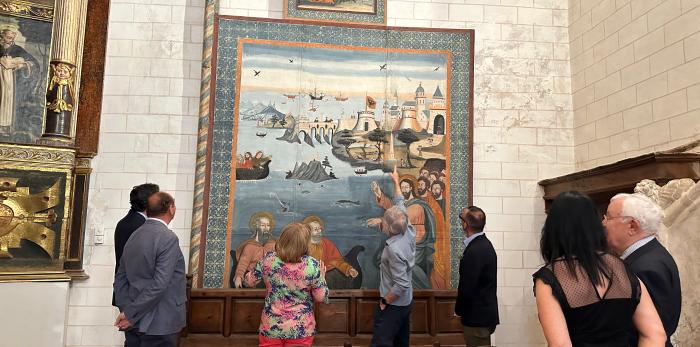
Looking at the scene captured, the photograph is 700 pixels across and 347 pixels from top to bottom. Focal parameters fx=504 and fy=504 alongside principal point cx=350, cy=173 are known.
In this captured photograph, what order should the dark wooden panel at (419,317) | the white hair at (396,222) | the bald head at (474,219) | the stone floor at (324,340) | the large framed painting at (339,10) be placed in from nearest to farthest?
1. the bald head at (474,219)
2. the white hair at (396,222)
3. the stone floor at (324,340)
4. the dark wooden panel at (419,317)
5. the large framed painting at (339,10)

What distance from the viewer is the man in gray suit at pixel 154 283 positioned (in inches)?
120

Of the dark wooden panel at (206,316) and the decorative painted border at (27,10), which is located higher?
the decorative painted border at (27,10)

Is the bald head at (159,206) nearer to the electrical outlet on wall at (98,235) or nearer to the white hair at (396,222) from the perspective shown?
the white hair at (396,222)

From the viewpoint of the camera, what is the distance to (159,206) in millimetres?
3148

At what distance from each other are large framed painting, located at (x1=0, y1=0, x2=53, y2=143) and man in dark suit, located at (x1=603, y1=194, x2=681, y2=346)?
221 inches

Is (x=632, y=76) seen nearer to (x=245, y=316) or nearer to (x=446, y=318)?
(x=446, y=318)

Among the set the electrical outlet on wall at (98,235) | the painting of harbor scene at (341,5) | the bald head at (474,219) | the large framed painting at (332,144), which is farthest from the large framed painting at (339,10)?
the electrical outlet on wall at (98,235)

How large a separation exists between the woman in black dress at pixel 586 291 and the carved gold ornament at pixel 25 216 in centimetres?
510

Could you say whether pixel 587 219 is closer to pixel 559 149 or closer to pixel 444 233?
pixel 444 233

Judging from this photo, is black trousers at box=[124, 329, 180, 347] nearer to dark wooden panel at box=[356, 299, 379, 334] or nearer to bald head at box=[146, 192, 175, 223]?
bald head at box=[146, 192, 175, 223]

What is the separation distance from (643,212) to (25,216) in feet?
18.0

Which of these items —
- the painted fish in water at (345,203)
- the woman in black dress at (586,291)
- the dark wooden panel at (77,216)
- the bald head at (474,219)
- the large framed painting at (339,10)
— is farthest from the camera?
the large framed painting at (339,10)

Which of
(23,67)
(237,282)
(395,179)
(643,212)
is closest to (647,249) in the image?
(643,212)

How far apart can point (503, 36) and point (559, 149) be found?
1578mm
